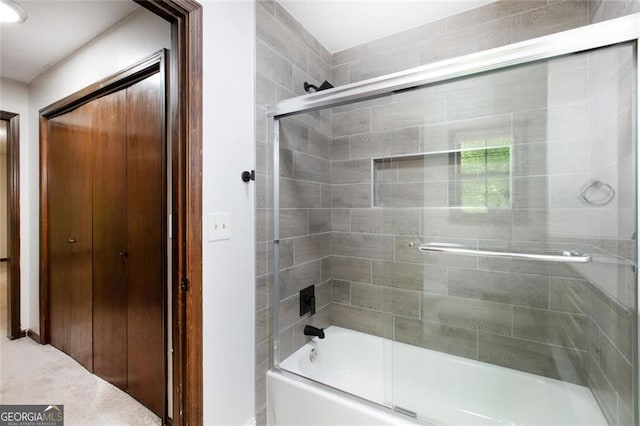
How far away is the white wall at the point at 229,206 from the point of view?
1198mm

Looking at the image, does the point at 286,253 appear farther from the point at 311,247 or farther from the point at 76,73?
the point at 76,73

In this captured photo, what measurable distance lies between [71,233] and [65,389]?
3.61ft

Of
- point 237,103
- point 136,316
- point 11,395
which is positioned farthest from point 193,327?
point 11,395

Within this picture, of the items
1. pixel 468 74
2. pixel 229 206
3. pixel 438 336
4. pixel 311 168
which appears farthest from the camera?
pixel 311 168

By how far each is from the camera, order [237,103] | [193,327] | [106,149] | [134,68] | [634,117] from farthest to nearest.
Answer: [106,149], [134,68], [237,103], [193,327], [634,117]

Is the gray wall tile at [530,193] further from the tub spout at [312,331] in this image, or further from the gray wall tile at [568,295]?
the tub spout at [312,331]

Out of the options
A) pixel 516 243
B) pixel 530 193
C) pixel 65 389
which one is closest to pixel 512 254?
pixel 516 243

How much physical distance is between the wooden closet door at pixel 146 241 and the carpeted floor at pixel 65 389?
3.7 inches

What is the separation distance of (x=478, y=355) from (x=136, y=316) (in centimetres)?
208

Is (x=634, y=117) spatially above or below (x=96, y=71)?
below

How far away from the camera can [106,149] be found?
5.96 ft

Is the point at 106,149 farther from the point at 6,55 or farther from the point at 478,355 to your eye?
the point at 478,355

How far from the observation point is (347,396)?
1.33 meters

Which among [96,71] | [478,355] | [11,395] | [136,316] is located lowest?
[11,395]
